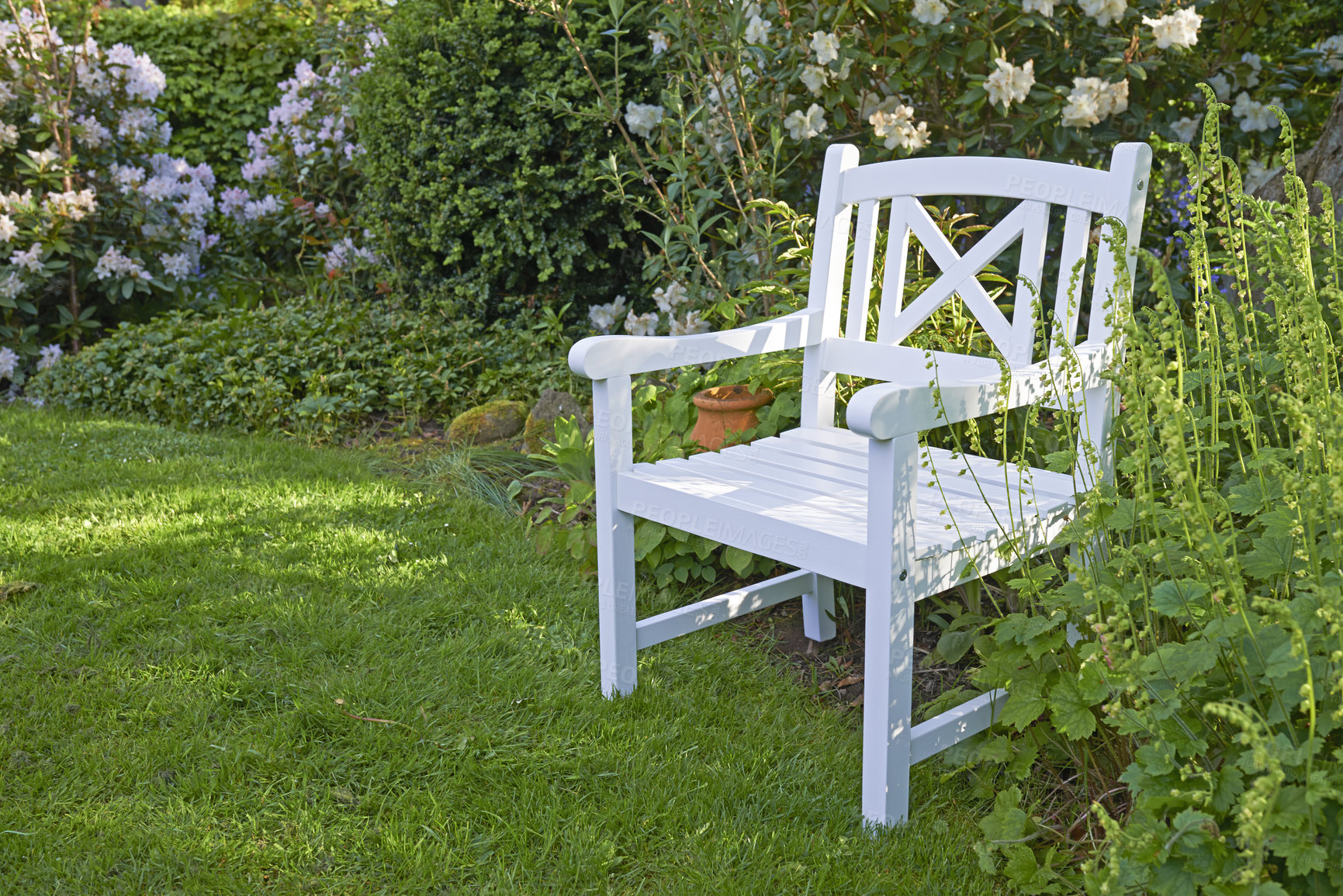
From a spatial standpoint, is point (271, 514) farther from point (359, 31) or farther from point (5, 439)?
point (359, 31)

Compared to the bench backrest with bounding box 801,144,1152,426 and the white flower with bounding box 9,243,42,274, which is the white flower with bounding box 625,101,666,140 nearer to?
the bench backrest with bounding box 801,144,1152,426

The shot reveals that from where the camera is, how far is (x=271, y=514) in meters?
3.20

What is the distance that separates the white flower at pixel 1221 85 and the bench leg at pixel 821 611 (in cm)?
219

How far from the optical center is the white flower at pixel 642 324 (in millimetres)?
3996

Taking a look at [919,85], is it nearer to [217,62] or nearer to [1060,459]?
[1060,459]

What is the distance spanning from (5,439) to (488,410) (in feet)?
6.09

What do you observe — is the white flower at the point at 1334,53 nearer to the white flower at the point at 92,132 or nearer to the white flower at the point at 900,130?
the white flower at the point at 900,130

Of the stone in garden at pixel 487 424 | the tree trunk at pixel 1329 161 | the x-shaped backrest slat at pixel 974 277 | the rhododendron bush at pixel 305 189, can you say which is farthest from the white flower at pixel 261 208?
the tree trunk at pixel 1329 161

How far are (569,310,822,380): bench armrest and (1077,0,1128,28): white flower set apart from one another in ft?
4.47

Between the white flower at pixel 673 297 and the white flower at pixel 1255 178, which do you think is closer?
the white flower at pixel 1255 178

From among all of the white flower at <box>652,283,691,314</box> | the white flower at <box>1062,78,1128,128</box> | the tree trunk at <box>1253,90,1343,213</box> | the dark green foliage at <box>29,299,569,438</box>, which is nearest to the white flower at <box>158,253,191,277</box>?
the dark green foliage at <box>29,299,569,438</box>

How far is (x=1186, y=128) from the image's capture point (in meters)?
Result: 3.24

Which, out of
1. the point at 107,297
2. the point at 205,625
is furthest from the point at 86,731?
the point at 107,297

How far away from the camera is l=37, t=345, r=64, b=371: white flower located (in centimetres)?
486
